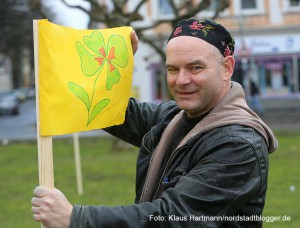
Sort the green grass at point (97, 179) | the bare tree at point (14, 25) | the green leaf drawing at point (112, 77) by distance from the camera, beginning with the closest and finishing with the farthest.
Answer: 1. the green leaf drawing at point (112, 77)
2. the green grass at point (97, 179)
3. the bare tree at point (14, 25)

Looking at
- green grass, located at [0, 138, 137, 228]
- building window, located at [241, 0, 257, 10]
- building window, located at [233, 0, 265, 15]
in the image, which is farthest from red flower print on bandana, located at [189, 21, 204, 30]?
building window, located at [241, 0, 257, 10]

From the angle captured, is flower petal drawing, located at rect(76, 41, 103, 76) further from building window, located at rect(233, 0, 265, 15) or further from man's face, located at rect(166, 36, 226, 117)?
building window, located at rect(233, 0, 265, 15)

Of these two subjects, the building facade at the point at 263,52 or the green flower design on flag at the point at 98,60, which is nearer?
the green flower design on flag at the point at 98,60

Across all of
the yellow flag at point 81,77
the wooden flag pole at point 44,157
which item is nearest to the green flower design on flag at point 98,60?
the yellow flag at point 81,77

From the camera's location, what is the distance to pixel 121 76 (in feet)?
9.12

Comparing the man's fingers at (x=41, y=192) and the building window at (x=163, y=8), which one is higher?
the building window at (x=163, y=8)

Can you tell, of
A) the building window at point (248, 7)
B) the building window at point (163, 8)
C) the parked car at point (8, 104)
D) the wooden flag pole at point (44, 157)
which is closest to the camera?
the wooden flag pole at point (44, 157)

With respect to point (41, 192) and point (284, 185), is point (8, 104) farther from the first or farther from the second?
point (41, 192)

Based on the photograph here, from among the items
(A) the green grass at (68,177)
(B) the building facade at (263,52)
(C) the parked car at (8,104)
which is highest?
(B) the building facade at (263,52)

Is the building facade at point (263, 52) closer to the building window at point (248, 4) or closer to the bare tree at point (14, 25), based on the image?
the building window at point (248, 4)

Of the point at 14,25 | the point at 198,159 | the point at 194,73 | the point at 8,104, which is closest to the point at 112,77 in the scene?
the point at 194,73

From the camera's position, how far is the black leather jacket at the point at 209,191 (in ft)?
6.59

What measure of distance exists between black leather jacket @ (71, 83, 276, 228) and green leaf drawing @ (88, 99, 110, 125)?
21.3 inches

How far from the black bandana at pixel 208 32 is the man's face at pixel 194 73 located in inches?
1.0
